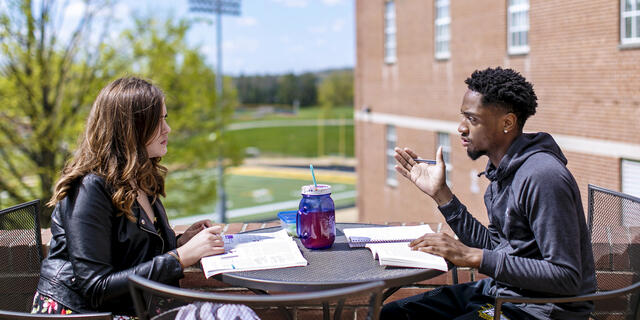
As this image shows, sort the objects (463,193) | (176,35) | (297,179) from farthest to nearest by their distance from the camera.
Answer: (297,179) → (463,193) → (176,35)

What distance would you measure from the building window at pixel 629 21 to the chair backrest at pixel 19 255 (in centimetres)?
1467

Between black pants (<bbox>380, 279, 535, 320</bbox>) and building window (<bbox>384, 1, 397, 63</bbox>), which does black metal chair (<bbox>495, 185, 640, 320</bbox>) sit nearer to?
black pants (<bbox>380, 279, 535, 320</bbox>)

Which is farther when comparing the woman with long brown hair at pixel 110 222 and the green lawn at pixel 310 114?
the green lawn at pixel 310 114

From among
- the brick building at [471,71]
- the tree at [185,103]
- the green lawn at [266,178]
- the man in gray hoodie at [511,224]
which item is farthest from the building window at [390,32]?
the man in gray hoodie at [511,224]

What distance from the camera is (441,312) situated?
2.76 metres

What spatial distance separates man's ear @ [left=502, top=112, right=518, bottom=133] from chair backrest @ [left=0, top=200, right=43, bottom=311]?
2.20 meters

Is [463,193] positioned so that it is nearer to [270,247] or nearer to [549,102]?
[549,102]

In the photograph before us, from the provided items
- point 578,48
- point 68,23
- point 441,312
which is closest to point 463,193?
point 578,48

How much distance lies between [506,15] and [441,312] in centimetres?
1848

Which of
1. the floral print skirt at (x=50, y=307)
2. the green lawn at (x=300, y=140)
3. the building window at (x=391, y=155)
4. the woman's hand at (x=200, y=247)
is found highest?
the woman's hand at (x=200, y=247)

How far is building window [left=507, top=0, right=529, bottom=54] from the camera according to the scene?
18500mm

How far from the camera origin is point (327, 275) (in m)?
2.38

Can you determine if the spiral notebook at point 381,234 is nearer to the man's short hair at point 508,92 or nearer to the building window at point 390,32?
the man's short hair at point 508,92

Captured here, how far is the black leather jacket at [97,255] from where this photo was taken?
2.31m
